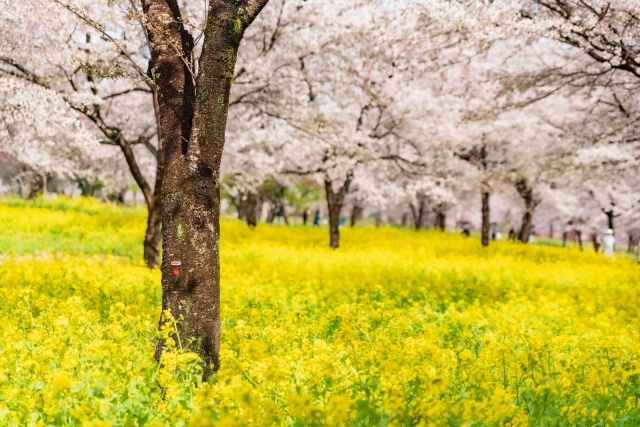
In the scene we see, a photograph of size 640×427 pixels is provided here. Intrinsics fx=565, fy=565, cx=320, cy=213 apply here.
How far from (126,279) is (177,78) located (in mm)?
5746

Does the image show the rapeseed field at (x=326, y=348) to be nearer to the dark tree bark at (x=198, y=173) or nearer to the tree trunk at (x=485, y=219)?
the dark tree bark at (x=198, y=173)

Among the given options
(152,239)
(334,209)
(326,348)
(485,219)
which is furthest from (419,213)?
(326,348)

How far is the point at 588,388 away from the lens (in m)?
5.25

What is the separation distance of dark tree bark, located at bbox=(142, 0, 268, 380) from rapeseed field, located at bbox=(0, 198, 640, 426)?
42cm

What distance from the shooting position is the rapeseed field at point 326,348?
4.00 m

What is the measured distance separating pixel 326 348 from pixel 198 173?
6.91 ft

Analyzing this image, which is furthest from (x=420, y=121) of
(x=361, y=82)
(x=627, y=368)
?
(x=627, y=368)

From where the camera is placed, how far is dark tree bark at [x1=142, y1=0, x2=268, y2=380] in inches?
215

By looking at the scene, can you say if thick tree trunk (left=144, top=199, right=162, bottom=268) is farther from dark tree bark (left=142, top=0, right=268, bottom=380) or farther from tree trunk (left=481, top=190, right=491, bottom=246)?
tree trunk (left=481, top=190, right=491, bottom=246)

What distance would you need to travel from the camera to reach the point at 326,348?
5488 mm

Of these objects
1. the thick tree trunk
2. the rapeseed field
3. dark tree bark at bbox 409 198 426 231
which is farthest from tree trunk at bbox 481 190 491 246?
the thick tree trunk

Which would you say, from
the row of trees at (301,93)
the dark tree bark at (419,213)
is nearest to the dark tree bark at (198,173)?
the row of trees at (301,93)

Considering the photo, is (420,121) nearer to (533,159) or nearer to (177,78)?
(533,159)

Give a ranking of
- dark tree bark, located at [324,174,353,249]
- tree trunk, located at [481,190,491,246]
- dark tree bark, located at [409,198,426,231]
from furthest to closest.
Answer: dark tree bark, located at [409,198,426,231], tree trunk, located at [481,190,491,246], dark tree bark, located at [324,174,353,249]
